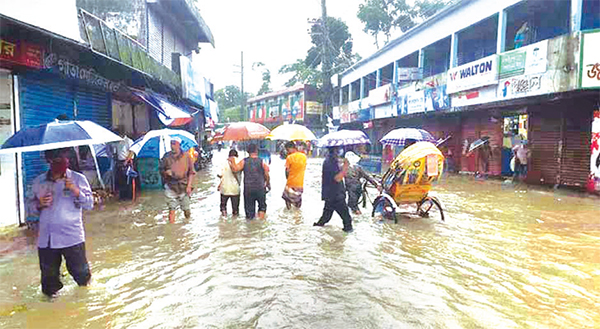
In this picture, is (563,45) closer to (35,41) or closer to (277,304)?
(277,304)

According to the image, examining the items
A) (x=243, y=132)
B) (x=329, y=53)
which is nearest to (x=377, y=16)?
(x=329, y=53)

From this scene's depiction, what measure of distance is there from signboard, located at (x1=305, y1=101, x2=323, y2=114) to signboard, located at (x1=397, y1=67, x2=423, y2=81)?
19.3 meters

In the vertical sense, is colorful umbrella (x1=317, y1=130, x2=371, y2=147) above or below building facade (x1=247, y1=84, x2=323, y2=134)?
below

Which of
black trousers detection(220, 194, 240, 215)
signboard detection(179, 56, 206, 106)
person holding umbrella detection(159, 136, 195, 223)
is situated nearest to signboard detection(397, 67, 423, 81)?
signboard detection(179, 56, 206, 106)

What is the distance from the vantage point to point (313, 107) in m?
41.7

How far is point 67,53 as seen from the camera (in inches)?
334

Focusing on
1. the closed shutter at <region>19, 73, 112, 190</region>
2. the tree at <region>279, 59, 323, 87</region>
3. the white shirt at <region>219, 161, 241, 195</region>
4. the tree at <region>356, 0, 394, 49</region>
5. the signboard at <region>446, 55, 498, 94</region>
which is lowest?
the white shirt at <region>219, 161, 241, 195</region>

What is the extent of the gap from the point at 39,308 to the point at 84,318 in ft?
1.88

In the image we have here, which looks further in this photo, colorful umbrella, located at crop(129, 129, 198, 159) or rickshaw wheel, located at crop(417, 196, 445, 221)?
colorful umbrella, located at crop(129, 129, 198, 159)

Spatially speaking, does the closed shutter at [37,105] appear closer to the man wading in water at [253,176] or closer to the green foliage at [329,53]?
the man wading in water at [253,176]

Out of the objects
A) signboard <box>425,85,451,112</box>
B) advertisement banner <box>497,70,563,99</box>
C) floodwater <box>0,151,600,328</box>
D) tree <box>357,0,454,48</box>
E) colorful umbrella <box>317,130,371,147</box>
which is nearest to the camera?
floodwater <box>0,151,600,328</box>

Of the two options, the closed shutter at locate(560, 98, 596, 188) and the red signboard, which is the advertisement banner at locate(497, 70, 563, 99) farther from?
the red signboard

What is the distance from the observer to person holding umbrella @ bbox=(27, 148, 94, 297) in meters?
3.99

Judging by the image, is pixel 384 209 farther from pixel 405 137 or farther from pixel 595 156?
pixel 595 156
